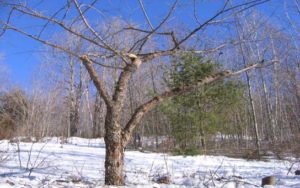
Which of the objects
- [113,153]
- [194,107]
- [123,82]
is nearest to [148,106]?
[123,82]

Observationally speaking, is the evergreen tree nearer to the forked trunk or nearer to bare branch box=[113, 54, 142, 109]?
bare branch box=[113, 54, 142, 109]

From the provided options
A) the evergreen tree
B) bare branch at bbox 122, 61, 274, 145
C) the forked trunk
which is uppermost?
the evergreen tree

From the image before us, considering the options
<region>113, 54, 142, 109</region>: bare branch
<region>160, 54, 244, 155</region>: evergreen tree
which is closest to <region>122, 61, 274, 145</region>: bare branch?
<region>113, 54, 142, 109</region>: bare branch

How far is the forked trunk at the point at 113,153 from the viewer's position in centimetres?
476

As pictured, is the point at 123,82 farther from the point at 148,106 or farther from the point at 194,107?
the point at 194,107

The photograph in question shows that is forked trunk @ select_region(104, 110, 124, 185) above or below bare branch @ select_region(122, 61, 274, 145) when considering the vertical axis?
below

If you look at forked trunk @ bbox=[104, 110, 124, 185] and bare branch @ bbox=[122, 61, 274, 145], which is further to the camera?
bare branch @ bbox=[122, 61, 274, 145]

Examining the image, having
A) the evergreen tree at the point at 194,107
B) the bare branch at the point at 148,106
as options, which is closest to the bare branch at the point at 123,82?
the bare branch at the point at 148,106

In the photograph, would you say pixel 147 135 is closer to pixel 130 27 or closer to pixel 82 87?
pixel 82 87

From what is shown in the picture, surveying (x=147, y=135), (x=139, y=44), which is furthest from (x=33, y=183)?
(x=147, y=135)

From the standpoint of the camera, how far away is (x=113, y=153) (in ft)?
15.7

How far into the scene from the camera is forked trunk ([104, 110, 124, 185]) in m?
4.76

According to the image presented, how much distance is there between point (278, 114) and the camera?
3153 cm

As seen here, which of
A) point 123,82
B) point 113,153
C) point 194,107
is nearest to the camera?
point 113,153
